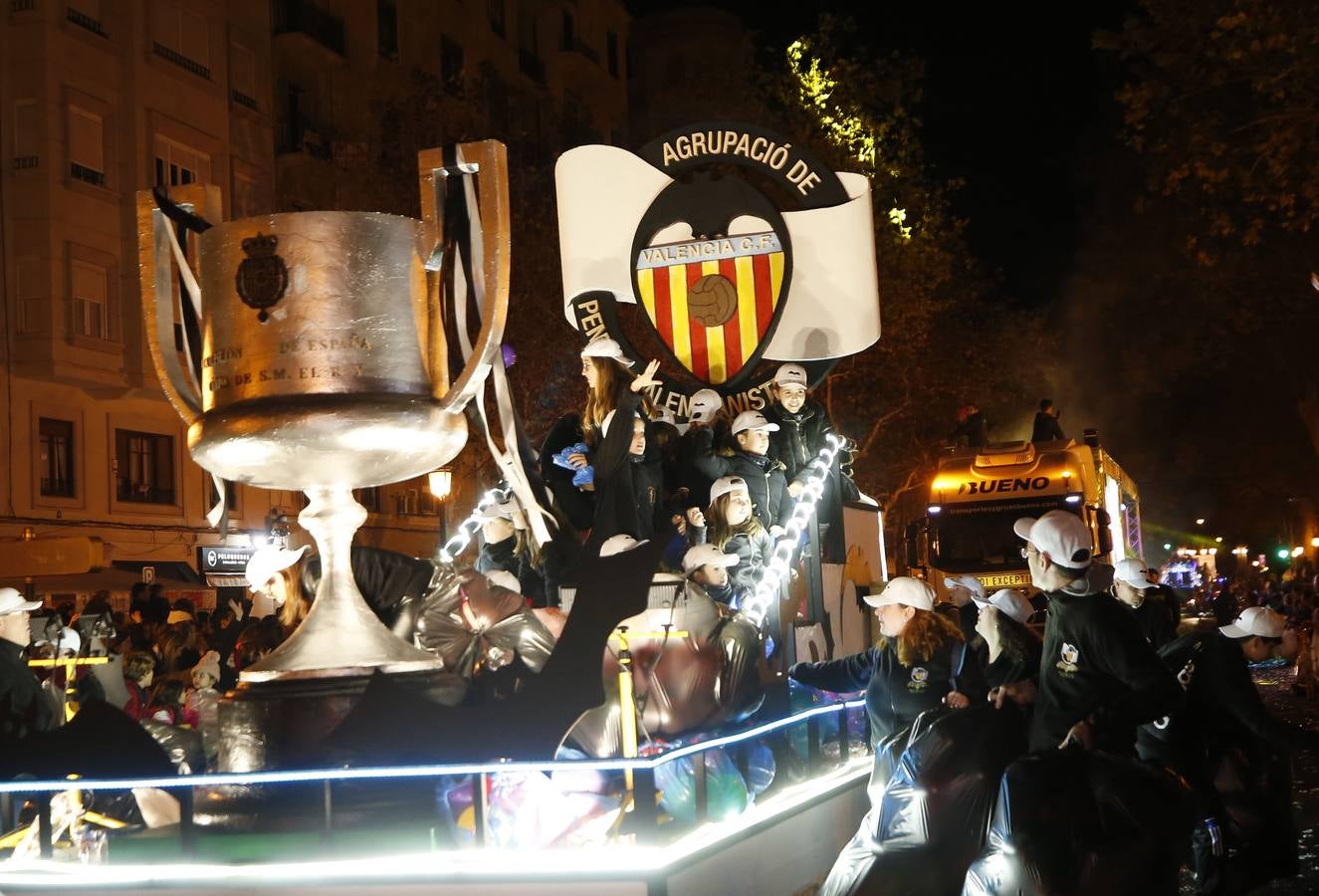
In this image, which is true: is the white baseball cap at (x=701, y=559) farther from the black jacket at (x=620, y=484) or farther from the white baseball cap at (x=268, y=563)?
the white baseball cap at (x=268, y=563)

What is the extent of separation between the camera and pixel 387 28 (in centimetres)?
4044

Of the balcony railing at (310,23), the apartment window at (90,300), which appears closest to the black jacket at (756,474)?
the apartment window at (90,300)

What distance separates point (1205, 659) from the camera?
7.34 meters

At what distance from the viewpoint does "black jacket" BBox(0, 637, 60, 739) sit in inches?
276

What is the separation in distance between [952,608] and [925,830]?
14.2 feet

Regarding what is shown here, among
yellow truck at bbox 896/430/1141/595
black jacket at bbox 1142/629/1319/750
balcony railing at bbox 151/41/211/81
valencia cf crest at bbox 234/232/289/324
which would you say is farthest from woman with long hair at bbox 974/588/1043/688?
balcony railing at bbox 151/41/211/81

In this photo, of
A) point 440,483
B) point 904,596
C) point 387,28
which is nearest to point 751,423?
point 904,596

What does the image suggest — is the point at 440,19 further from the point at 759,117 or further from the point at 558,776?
the point at 558,776

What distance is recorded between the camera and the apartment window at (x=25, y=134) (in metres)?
27.7

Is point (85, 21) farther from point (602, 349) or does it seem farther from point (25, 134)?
point (602, 349)

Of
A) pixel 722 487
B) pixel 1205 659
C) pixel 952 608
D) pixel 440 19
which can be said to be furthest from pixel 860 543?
pixel 440 19

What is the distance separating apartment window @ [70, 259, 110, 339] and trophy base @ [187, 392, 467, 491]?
2381cm

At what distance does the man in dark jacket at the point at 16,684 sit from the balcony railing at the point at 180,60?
25438 millimetres

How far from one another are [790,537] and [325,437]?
4458 millimetres
